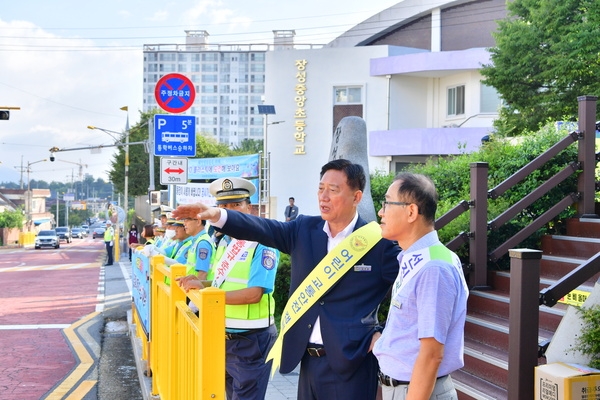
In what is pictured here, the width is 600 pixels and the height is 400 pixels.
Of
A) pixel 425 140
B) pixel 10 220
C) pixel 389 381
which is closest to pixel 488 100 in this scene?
pixel 425 140

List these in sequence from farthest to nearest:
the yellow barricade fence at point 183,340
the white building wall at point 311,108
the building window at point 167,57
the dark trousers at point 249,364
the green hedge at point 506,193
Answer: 1. the building window at point 167,57
2. the white building wall at point 311,108
3. the green hedge at point 506,193
4. the dark trousers at point 249,364
5. the yellow barricade fence at point 183,340

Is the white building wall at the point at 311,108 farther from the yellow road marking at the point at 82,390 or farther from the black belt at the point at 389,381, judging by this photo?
the black belt at the point at 389,381

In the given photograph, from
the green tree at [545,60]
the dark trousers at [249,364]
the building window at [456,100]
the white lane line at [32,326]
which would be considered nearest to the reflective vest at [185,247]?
the dark trousers at [249,364]

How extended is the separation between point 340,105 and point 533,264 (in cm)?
2950

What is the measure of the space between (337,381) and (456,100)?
30.2 metres

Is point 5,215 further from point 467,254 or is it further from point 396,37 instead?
point 467,254

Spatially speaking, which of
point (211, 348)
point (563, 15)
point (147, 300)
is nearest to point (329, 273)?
point (211, 348)

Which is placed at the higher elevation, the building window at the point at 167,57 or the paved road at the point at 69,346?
the building window at the point at 167,57

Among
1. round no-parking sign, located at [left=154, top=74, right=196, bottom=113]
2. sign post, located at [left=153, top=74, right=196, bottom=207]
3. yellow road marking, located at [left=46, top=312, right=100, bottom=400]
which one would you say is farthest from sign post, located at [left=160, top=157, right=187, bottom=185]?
yellow road marking, located at [left=46, top=312, right=100, bottom=400]

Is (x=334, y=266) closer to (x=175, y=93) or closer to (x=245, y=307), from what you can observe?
(x=245, y=307)

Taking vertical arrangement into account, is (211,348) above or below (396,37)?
below

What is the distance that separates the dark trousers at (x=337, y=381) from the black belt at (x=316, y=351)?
18 mm

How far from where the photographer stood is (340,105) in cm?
3328

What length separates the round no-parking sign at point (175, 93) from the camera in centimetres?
1137
